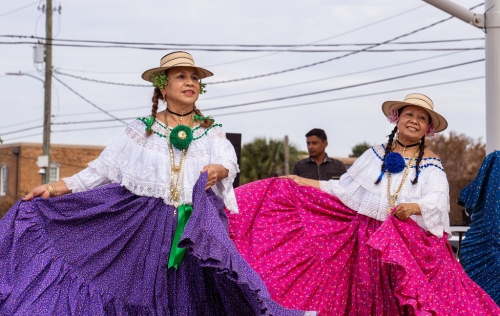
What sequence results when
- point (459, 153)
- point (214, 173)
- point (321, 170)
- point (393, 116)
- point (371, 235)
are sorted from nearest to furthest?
point (214, 173)
point (371, 235)
point (393, 116)
point (321, 170)
point (459, 153)

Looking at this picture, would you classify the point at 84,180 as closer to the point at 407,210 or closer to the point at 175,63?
the point at 175,63

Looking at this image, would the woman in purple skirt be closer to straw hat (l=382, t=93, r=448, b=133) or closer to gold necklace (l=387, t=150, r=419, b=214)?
gold necklace (l=387, t=150, r=419, b=214)

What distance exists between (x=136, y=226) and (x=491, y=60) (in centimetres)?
401

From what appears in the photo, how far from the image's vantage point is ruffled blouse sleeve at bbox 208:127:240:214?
22.3ft

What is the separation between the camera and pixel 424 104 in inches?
319

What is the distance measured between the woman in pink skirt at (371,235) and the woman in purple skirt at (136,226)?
109cm

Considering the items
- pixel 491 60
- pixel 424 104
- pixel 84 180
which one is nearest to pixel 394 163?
pixel 424 104

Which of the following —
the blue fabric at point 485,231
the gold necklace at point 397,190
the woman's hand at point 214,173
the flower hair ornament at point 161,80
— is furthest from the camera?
the blue fabric at point 485,231

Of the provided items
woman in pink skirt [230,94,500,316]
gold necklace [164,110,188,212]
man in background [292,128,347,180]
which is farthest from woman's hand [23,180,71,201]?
man in background [292,128,347,180]

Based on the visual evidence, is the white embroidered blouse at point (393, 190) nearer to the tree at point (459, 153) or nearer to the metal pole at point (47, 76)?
the metal pole at point (47, 76)

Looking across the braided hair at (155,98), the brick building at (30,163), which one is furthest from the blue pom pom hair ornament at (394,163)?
the brick building at (30,163)

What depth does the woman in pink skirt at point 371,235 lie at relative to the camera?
7656 millimetres

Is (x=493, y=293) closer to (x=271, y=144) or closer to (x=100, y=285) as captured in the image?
(x=100, y=285)

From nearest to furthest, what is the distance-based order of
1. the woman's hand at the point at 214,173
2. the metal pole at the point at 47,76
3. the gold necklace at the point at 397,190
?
the woman's hand at the point at 214,173 → the gold necklace at the point at 397,190 → the metal pole at the point at 47,76
